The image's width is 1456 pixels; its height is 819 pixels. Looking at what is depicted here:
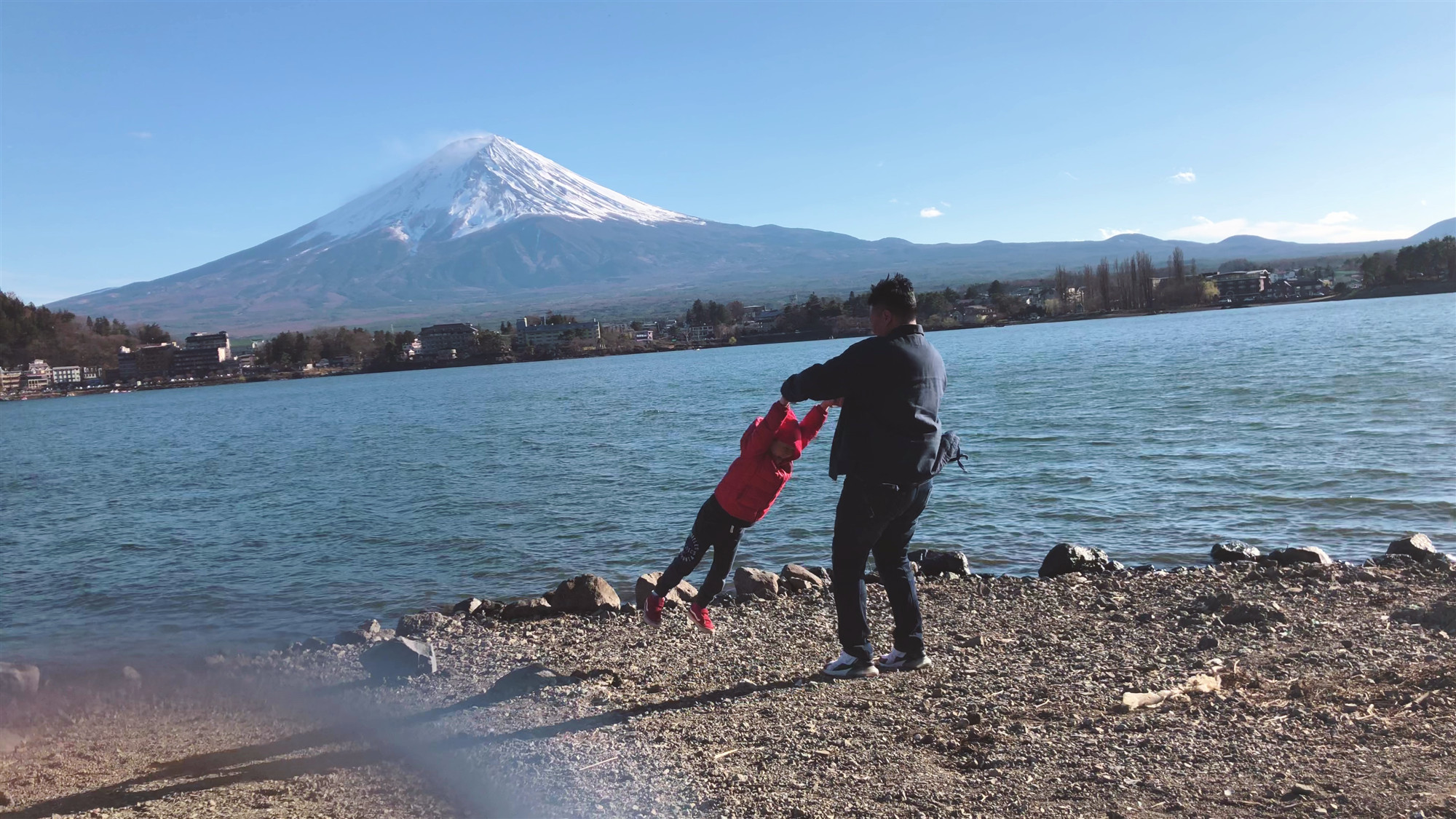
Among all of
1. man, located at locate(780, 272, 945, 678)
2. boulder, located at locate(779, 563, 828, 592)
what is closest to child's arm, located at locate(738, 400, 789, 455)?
man, located at locate(780, 272, 945, 678)

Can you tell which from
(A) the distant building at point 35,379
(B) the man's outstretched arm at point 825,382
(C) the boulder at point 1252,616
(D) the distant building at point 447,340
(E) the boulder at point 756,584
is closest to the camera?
(B) the man's outstretched arm at point 825,382

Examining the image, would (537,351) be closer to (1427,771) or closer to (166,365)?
(166,365)

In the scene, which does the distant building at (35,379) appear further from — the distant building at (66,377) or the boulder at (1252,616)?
the boulder at (1252,616)

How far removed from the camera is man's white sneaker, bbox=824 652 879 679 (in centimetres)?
570

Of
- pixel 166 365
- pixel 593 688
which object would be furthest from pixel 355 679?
pixel 166 365

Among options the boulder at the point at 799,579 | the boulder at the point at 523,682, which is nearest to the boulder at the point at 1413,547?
the boulder at the point at 799,579

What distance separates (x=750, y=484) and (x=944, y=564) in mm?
4941

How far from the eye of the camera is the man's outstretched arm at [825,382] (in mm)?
4906

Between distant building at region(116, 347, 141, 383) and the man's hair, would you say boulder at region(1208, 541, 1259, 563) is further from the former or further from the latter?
distant building at region(116, 347, 141, 383)

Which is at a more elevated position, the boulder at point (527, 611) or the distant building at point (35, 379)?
the distant building at point (35, 379)

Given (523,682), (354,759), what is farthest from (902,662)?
(354,759)

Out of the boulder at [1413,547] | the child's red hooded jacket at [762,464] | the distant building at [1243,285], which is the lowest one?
the boulder at [1413,547]

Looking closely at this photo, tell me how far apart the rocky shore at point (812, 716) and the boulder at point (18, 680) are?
3 cm

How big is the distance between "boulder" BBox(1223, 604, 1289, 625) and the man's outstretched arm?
3.45 metres
